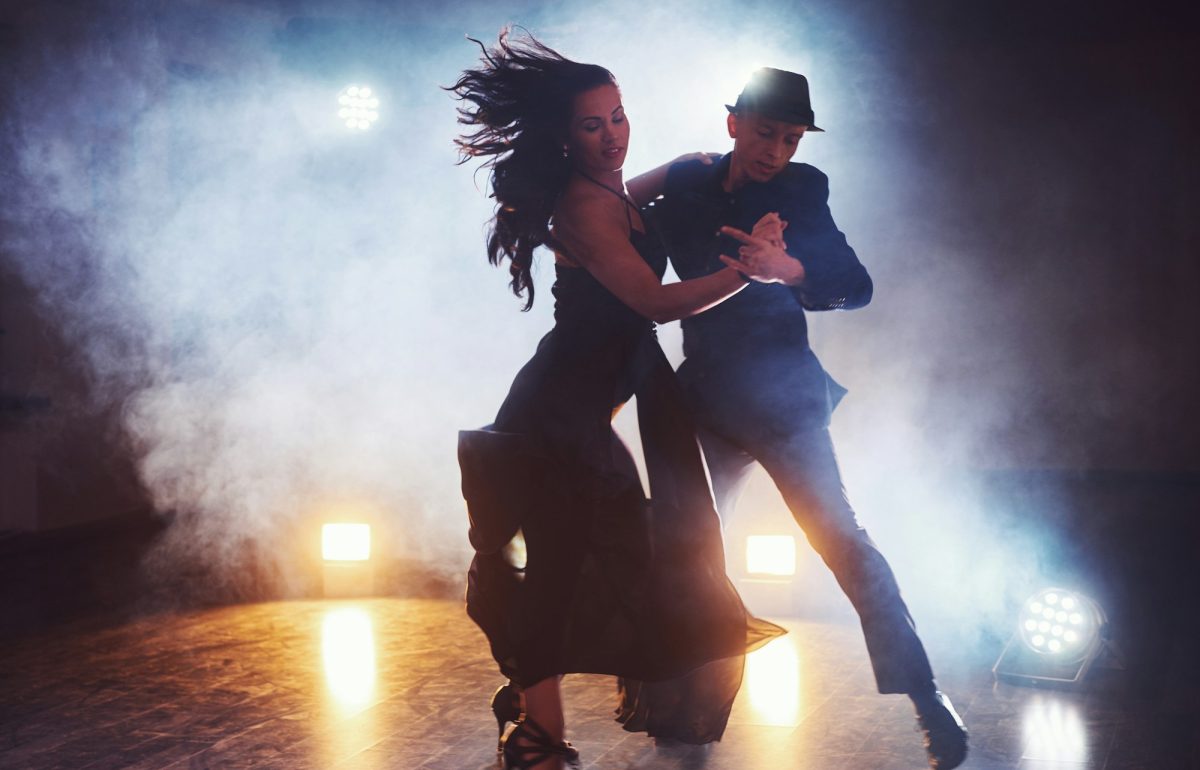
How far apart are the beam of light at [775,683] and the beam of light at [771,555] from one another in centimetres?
49

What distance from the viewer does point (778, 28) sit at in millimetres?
5582

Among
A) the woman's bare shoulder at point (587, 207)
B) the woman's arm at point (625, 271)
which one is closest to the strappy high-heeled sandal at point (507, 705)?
the woman's arm at point (625, 271)

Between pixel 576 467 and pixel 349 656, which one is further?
pixel 349 656

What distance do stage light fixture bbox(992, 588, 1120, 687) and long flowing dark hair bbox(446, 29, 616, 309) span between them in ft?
7.12

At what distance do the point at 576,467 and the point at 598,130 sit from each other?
0.76 m

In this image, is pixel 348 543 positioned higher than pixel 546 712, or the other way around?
pixel 348 543

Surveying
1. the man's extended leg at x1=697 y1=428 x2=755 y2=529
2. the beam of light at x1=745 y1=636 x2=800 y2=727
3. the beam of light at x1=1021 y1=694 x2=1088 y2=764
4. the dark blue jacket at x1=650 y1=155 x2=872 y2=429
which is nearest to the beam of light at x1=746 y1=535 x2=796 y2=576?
the beam of light at x1=745 y1=636 x2=800 y2=727

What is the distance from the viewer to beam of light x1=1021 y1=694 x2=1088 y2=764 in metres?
3.25

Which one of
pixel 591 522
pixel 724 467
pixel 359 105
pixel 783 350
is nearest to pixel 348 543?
pixel 359 105

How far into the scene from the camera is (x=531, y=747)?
2.81 m

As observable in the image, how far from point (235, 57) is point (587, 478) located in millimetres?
4771

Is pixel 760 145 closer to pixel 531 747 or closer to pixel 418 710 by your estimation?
pixel 531 747

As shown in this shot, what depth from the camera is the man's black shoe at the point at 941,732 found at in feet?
8.95

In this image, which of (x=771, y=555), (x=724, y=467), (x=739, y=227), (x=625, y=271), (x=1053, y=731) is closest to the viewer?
(x=625, y=271)
